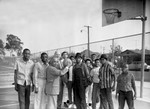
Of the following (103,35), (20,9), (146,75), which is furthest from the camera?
(146,75)

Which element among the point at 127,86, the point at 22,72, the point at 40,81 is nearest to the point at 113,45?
the point at 127,86

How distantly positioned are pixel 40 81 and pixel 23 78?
270 millimetres

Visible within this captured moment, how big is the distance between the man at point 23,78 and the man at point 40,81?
0.47 feet

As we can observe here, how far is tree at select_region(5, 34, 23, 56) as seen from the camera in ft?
12.3

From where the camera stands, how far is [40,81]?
9.46ft

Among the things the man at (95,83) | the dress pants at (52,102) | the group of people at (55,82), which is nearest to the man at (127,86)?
the group of people at (55,82)

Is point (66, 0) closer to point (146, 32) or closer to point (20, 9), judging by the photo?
point (20, 9)

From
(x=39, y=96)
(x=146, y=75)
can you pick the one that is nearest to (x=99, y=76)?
(x=39, y=96)

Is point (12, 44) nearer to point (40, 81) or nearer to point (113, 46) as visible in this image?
point (40, 81)

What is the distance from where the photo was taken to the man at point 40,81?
9.37 feet

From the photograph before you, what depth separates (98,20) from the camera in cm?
454

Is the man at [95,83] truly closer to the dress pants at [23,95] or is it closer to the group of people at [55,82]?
the group of people at [55,82]

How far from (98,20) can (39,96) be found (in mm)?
2478

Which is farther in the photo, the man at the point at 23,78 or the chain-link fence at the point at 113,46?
the chain-link fence at the point at 113,46
